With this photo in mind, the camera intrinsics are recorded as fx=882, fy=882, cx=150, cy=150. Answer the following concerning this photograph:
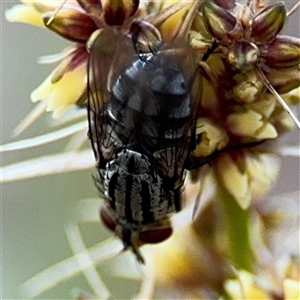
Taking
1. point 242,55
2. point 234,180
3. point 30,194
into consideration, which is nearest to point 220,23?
point 242,55

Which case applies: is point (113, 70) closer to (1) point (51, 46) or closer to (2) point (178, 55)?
(2) point (178, 55)

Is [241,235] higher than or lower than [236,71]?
Result: lower

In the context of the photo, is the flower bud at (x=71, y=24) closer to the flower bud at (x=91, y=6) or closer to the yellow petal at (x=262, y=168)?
the flower bud at (x=91, y=6)

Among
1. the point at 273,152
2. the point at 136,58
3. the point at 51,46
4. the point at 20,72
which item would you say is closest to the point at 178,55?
the point at 136,58

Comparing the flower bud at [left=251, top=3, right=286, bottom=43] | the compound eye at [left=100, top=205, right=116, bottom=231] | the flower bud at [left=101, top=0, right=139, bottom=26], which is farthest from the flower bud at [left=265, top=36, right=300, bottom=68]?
the compound eye at [left=100, top=205, right=116, bottom=231]

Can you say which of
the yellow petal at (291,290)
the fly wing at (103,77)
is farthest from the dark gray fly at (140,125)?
the yellow petal at (291,290)

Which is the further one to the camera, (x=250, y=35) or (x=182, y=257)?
(x=182, y=257)
